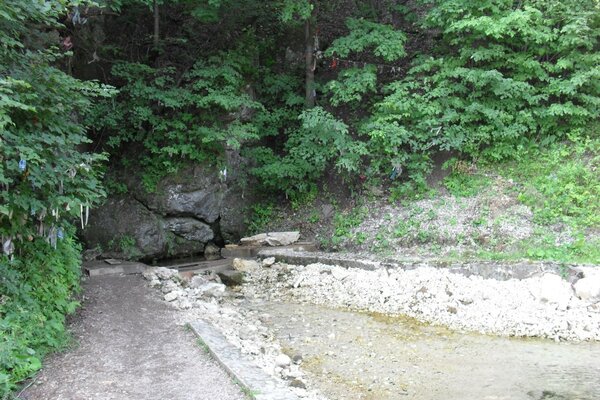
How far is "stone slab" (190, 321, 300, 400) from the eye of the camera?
438cm

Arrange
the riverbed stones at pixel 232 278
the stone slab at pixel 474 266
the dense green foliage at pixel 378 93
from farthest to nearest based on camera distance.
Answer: the dense green foliage at pixel 378 93 → the riverbed stones at pixel 232 278 → the stone slab at pixel 474 266

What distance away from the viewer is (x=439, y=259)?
30.7 feet

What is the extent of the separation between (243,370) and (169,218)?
8101mm

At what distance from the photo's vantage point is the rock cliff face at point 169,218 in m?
11.9

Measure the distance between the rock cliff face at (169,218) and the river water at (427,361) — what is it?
5.19m

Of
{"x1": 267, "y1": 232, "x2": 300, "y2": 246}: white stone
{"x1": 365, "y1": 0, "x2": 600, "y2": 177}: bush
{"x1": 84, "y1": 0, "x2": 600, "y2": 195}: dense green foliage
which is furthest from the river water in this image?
{"x1": 365, "y1": 0, "x2": 600, "y2": 177}: bush

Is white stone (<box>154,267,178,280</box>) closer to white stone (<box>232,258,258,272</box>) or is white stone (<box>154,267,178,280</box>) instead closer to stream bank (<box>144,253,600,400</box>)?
stream bank (<box>144,253,600,400</box>)

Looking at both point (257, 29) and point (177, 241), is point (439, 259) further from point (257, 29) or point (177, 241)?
point (257, 29)

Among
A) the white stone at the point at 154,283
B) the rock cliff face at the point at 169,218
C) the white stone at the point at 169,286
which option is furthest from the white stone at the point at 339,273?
the rock cliff face at the point at 169,218

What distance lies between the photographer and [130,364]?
16.6 ft

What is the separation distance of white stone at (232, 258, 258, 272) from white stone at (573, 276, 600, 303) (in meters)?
6.27

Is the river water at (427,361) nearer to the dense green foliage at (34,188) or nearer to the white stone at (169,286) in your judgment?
the white stone at (169,286)

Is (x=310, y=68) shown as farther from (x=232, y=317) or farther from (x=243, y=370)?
(x=243, y=370)

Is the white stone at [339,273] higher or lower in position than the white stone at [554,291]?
lower
